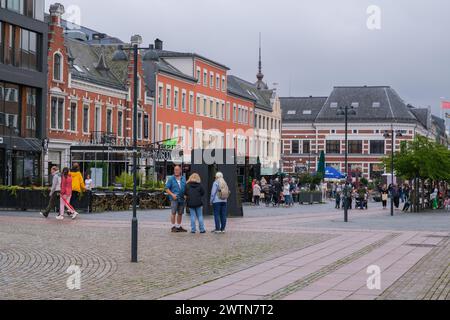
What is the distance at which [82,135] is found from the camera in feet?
178

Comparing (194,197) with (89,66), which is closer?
(194,197)

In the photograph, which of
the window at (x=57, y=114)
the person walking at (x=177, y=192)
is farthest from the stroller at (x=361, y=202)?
the person walking at (x=177, y=192)

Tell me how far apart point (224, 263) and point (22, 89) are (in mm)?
35446

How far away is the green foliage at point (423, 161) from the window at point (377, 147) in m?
60.5

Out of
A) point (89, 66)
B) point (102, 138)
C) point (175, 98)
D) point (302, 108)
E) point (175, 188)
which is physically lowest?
point (175, 188)

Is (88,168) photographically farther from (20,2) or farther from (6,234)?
(6,234)

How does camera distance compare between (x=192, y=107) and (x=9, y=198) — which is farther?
(x=192, y=107)

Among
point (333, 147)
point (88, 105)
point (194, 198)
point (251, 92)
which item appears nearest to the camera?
point (194, 198)

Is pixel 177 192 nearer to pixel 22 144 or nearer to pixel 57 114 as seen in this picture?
pixel 22 144

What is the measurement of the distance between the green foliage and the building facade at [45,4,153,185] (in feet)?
51.5

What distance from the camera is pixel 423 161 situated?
44.7m

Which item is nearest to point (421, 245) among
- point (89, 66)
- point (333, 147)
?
point (89, 66)
